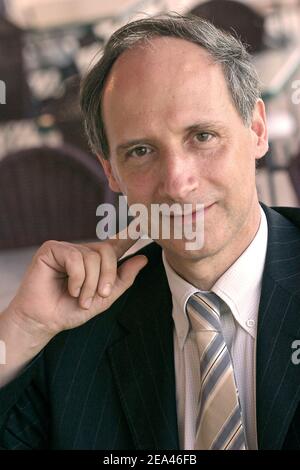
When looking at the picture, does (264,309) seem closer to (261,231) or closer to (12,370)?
(261,231)

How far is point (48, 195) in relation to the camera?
223 cm

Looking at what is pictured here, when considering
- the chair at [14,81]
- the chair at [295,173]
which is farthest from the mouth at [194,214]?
the chair at [14,81]

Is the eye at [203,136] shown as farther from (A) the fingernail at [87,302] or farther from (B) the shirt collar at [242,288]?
(A) the fingernail at [87,302]

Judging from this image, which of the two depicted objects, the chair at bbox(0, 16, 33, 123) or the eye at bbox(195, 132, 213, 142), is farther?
the chair at bbox(0, 16, 33, 123)

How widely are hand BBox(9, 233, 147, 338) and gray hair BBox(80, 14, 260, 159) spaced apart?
18cm

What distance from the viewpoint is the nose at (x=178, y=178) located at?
3.37 feet

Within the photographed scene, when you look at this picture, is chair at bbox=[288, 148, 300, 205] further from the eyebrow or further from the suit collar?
the eyebrow

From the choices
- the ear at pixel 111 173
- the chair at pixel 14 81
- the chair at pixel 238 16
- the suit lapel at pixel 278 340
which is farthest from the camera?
the chair at pixel 14 81

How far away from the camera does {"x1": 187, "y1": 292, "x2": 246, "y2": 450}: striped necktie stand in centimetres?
102

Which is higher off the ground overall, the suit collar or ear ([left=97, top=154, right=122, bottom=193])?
ear ([left=97, top=154, right=122, bottom=193])

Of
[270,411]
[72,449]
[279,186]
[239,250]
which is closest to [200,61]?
[239,250]

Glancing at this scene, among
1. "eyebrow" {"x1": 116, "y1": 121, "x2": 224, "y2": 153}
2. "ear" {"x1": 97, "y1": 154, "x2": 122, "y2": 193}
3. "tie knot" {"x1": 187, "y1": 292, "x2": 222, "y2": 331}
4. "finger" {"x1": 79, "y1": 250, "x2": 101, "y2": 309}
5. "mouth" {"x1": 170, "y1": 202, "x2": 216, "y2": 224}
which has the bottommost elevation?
"tie knot" {"x1": 187, "y1": 292, "x2": 222, "y2": 331}

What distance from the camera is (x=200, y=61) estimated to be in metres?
1.06

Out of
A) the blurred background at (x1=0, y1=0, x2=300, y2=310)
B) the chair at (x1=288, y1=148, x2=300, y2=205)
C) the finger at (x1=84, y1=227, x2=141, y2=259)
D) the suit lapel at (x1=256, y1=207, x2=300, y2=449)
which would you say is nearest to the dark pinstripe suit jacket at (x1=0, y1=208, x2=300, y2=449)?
the suit lapel at (x1=256, y1=207, x2=300, y2=449)
